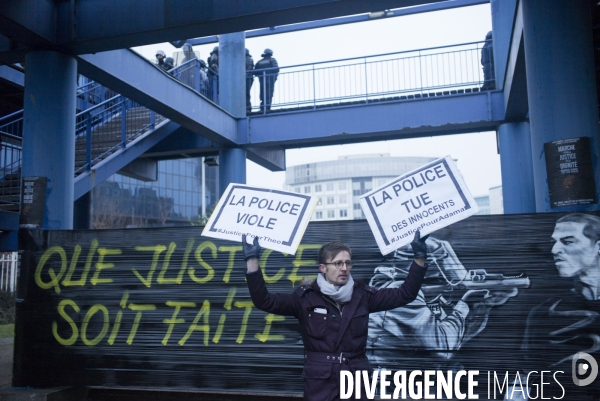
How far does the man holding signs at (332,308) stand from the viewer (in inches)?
122

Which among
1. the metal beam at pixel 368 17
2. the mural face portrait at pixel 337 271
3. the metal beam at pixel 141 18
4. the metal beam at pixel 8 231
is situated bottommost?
the mural face portrait at pixel 337 271

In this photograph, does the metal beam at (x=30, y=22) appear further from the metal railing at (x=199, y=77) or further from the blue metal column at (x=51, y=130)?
the metal railing at (x=199, y=77)

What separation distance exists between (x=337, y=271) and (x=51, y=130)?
540 centimetres

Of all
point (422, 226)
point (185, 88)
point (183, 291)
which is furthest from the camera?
point (185, 88)

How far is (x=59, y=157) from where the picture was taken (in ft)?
23.3

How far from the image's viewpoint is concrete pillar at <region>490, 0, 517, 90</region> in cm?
1152

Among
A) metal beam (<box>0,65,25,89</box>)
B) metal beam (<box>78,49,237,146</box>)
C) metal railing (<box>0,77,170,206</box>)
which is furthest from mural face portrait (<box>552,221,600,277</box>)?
metal beam (<box>0,65,25,89</box>)

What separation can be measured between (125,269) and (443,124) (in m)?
8.80

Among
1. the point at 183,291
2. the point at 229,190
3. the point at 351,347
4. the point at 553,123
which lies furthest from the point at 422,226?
the point at 553,123

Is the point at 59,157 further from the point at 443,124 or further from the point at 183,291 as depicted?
the point at 443,124

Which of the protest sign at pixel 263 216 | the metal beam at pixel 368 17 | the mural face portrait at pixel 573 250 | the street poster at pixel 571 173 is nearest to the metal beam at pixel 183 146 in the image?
the metal beam at pixel 368 17

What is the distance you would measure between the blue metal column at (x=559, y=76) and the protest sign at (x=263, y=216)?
330 cm

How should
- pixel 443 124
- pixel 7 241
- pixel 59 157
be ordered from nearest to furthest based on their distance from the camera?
pixel 59 157 → pixel 7 241 → pixel 443 124

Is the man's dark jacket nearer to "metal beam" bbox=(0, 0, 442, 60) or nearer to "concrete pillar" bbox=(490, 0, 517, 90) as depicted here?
"metal beam" bbox=(0, 0, 442, 60)
